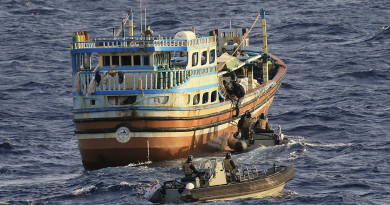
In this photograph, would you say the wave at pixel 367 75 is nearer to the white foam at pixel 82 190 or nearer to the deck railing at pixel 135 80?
the deck railing at pixel 135 80

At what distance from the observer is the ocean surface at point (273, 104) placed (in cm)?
4331

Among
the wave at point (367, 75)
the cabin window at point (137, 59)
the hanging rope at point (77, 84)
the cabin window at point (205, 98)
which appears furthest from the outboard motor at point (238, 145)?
A: the wave at point (367, 75)

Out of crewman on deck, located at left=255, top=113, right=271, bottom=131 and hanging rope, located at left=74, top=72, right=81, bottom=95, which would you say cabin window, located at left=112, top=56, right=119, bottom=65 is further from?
crewman on deck, located at left=255, top=113, right=271, bottom=131

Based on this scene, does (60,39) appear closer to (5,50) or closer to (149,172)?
(5,50)

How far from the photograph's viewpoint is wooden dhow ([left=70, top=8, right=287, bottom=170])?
46.6 m

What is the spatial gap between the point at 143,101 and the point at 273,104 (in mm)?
20358

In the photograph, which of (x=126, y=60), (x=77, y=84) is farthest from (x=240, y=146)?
(x=77, y=84)

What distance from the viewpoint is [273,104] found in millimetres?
65500

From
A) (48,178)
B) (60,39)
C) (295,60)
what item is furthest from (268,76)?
(60,39)

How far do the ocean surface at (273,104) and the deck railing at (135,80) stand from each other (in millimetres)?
4052

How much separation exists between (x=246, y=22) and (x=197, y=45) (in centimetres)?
4470

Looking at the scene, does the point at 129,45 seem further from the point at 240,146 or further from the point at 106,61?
the point at 240,146

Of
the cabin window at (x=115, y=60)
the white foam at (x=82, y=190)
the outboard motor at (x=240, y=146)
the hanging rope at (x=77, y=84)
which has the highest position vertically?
the cabin window at (x=115, y=60)

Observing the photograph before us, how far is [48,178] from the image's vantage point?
1809 inches
